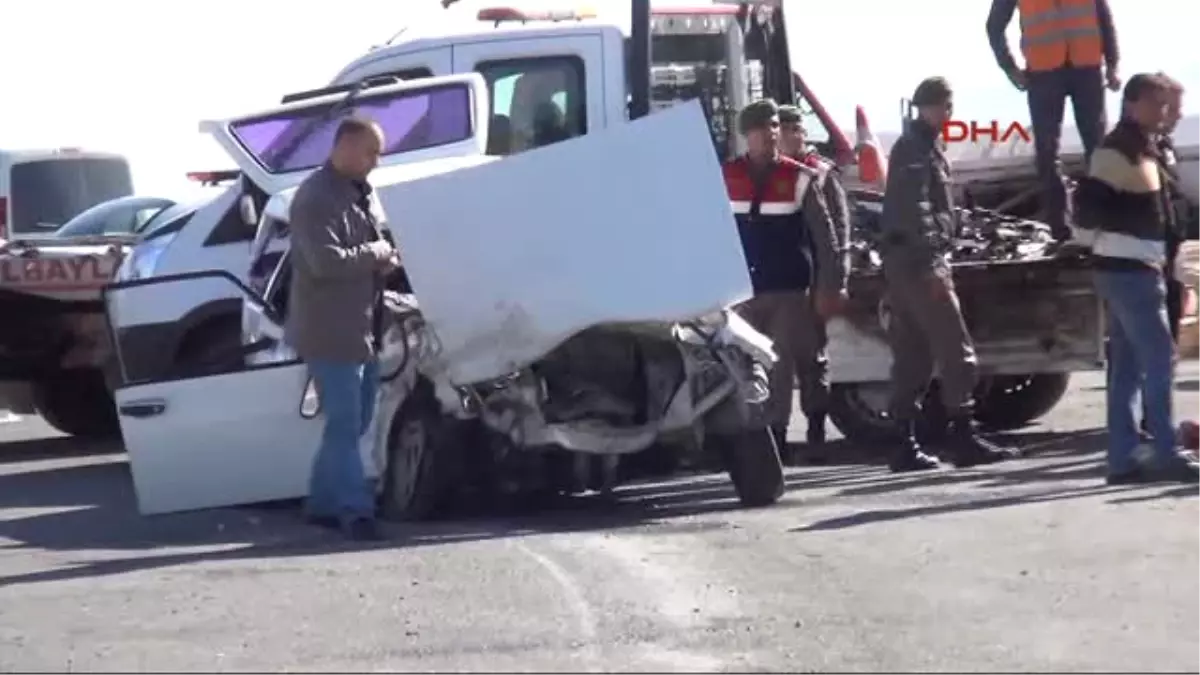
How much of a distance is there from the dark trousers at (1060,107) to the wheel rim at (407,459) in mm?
4210

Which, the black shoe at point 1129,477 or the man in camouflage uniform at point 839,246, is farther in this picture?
the man in camouflage uniform at point 839,246

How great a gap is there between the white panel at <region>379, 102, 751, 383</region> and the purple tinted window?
2.15 metres

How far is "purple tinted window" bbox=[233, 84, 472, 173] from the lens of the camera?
43.2 ft

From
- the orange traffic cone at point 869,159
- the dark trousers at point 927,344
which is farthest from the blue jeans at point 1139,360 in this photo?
the orange traffic cone at point 869,159

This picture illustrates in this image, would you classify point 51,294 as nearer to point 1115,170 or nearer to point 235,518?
point 235,518

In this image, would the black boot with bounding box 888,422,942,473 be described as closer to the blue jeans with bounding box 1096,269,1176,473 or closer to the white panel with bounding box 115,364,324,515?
the blue jeans with bounding box 1096,269,1176,473

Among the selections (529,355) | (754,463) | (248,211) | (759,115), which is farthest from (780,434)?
(248,211)

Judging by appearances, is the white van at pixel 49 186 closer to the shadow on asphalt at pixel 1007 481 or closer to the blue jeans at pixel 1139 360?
the shadow on asphalt at pixel 1007 481

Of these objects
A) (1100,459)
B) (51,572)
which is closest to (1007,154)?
(1100,459)

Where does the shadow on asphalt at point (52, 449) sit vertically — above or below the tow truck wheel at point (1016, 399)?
below

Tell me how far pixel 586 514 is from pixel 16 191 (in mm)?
14900

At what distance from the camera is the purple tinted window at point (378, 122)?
13.2 m

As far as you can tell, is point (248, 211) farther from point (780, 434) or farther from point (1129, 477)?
point (1129, 477)

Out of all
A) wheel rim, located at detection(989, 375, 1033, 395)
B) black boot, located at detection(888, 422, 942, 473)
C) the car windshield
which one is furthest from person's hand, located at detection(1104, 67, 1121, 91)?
the car windshield
